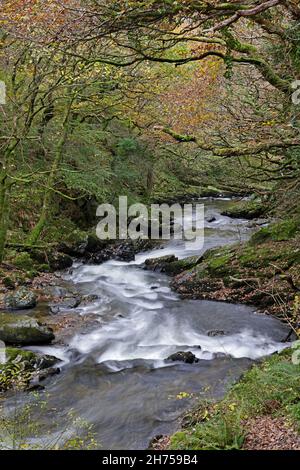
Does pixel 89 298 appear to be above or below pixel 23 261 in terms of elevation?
below

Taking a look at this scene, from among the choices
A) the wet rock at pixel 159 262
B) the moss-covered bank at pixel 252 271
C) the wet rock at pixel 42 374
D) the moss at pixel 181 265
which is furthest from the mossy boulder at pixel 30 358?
the wet rock at pixel 159 262

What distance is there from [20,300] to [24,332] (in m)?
2.07

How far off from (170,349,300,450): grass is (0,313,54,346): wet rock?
412cm

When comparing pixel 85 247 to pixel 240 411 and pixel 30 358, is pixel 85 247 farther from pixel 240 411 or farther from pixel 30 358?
pixel 240 411

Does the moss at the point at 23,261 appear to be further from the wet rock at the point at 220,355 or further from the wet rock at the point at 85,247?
the wet rock at the point at 220,355

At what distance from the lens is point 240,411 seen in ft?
14.9

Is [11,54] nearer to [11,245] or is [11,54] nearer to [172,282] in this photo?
[11,245]

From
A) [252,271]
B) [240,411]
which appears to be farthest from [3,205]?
[240,411]

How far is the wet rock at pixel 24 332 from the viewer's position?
28.4ft

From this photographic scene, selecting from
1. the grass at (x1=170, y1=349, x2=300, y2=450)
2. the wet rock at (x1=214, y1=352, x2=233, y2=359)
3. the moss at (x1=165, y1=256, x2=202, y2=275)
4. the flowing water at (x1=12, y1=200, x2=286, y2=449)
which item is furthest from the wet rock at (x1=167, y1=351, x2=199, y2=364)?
the moss at (x1=165, y1=256, x2=202, y2=275)

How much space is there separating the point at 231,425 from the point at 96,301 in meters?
7.88

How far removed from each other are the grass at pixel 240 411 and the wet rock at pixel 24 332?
4.12 meters
